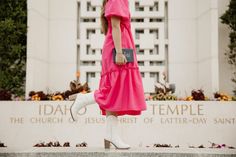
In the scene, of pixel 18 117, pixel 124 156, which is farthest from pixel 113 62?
pixel 18 117

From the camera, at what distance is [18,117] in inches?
256

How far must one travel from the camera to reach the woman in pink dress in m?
3.85

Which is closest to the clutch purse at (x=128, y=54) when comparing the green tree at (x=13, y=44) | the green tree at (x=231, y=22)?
the green tree at (x=13, y=44)

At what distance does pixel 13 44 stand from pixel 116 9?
4.20m

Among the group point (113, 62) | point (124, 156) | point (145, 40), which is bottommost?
point (124, 156)

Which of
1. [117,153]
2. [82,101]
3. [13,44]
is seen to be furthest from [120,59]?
[13,44]

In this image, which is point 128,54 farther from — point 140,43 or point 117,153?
point 140,43

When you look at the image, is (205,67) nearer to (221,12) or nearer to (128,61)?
(221,12)

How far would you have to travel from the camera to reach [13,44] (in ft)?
25.3

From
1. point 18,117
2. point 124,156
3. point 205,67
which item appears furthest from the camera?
point 205,67

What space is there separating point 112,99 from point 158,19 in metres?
4.69

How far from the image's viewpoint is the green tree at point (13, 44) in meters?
7.53

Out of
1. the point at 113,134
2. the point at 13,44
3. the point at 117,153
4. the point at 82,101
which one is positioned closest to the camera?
the point at 117,153

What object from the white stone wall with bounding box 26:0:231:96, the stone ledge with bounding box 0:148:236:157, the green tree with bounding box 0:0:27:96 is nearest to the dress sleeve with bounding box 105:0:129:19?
the stone ledge with bounding box 0:148:236:157
